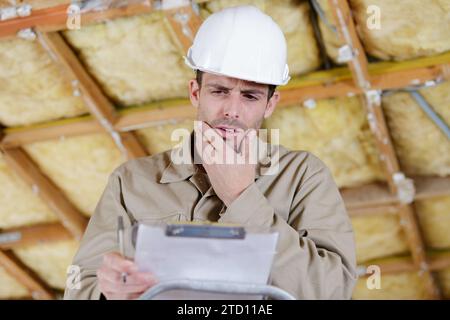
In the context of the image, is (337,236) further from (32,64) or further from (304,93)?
(32,64)

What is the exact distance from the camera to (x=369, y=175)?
4.39 metres

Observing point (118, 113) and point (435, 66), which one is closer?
point (435, 66)

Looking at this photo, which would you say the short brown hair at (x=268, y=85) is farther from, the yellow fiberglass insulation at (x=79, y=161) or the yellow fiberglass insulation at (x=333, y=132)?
the yellow fiberglass insulation at (x=79, y=161)

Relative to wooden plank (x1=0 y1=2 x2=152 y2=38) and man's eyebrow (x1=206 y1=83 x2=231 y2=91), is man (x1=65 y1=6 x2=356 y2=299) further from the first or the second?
wooden plank (x1=0 y1=2 x2=152 y2=38)

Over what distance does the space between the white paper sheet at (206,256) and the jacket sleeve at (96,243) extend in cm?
28

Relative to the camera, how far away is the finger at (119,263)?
1.46 meters

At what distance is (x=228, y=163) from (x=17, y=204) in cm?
337

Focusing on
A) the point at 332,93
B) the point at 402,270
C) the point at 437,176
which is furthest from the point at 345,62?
the point at 402,270

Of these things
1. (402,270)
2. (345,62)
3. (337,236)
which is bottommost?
(337,236)

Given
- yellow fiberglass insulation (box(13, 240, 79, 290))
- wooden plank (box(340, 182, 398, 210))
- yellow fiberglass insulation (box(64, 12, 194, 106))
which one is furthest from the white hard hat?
yellow fiberglass insulation (box(13, 240, 79, 290))

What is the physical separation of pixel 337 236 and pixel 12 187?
3.24m

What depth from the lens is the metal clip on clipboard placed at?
4.64 ft

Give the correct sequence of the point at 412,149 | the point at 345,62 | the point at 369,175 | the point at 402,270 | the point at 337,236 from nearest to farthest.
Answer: the point at 337,236 < the point at 345,62 < the point at 412,149 < the point at 369,175 < the point at 402,270

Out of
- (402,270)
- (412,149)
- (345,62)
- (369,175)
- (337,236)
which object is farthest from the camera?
(402,270)
